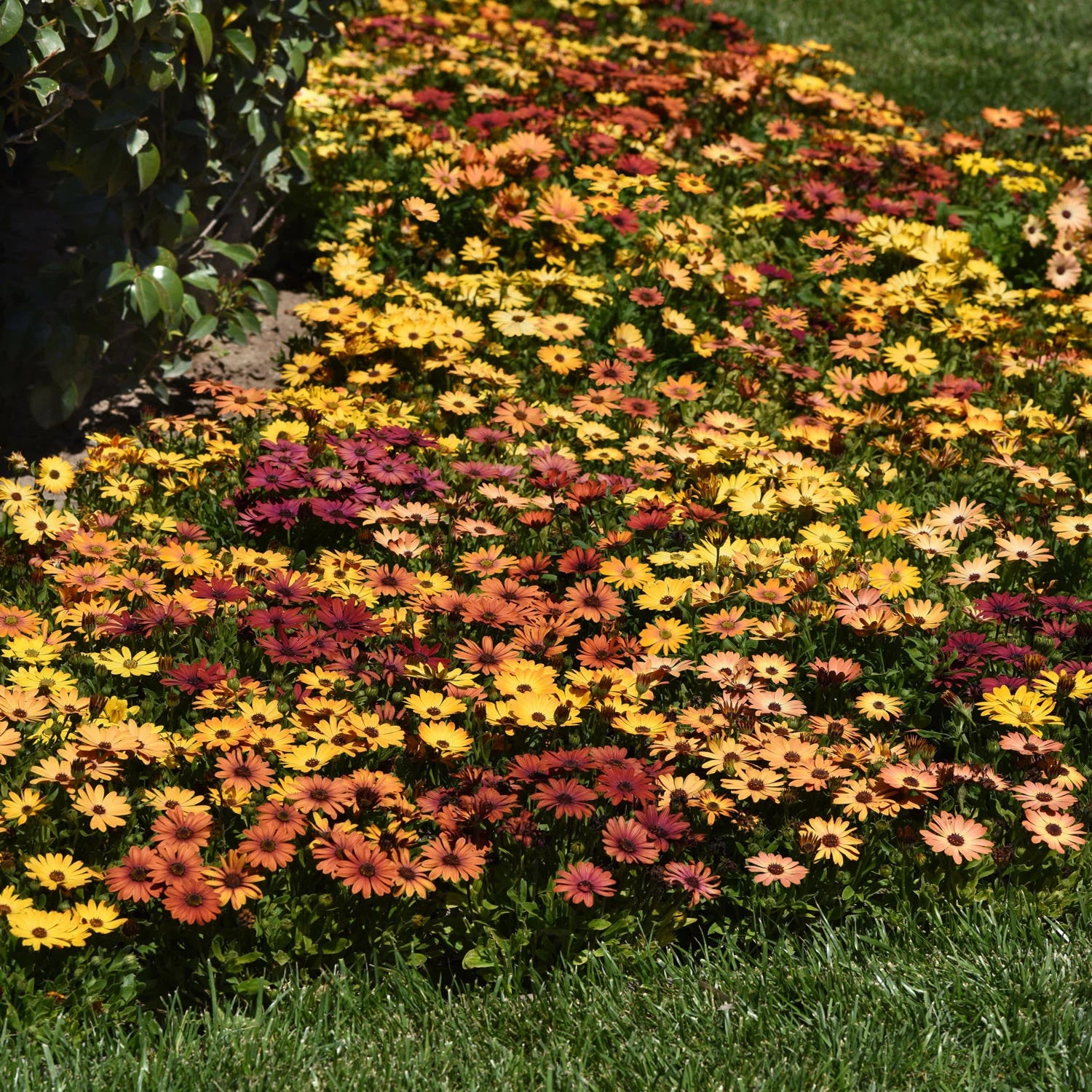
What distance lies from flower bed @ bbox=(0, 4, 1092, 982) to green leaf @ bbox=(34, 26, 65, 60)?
1.10 m

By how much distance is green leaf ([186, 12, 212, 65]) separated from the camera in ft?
13.0

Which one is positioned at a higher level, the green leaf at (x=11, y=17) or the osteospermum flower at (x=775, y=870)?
the green leaf at (x=11, y=17)

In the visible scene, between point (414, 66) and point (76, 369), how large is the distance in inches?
134

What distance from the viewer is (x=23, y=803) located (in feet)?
8.64

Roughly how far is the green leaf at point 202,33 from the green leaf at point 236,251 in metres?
0.79

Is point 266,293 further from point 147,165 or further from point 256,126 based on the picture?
point 147,165

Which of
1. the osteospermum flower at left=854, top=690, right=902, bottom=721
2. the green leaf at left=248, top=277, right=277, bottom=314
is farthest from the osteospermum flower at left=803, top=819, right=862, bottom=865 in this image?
the green leaf at left=248, top=277, right=277, bottom=314

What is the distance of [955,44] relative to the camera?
10.4 m

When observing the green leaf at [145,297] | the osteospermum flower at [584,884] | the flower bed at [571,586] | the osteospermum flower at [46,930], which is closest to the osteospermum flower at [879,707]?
the flower bed at [571,586]

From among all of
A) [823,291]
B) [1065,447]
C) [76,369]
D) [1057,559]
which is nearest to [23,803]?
[76,369]

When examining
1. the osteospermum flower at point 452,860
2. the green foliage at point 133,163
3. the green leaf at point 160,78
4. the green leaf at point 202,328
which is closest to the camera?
the osteospermum flower at point 452,860

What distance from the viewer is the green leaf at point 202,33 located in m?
3.97

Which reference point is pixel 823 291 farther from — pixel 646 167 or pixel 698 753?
pixel 698 753

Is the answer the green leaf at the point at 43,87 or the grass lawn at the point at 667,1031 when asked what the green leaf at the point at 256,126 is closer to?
the green leaf at the point at 43,87
